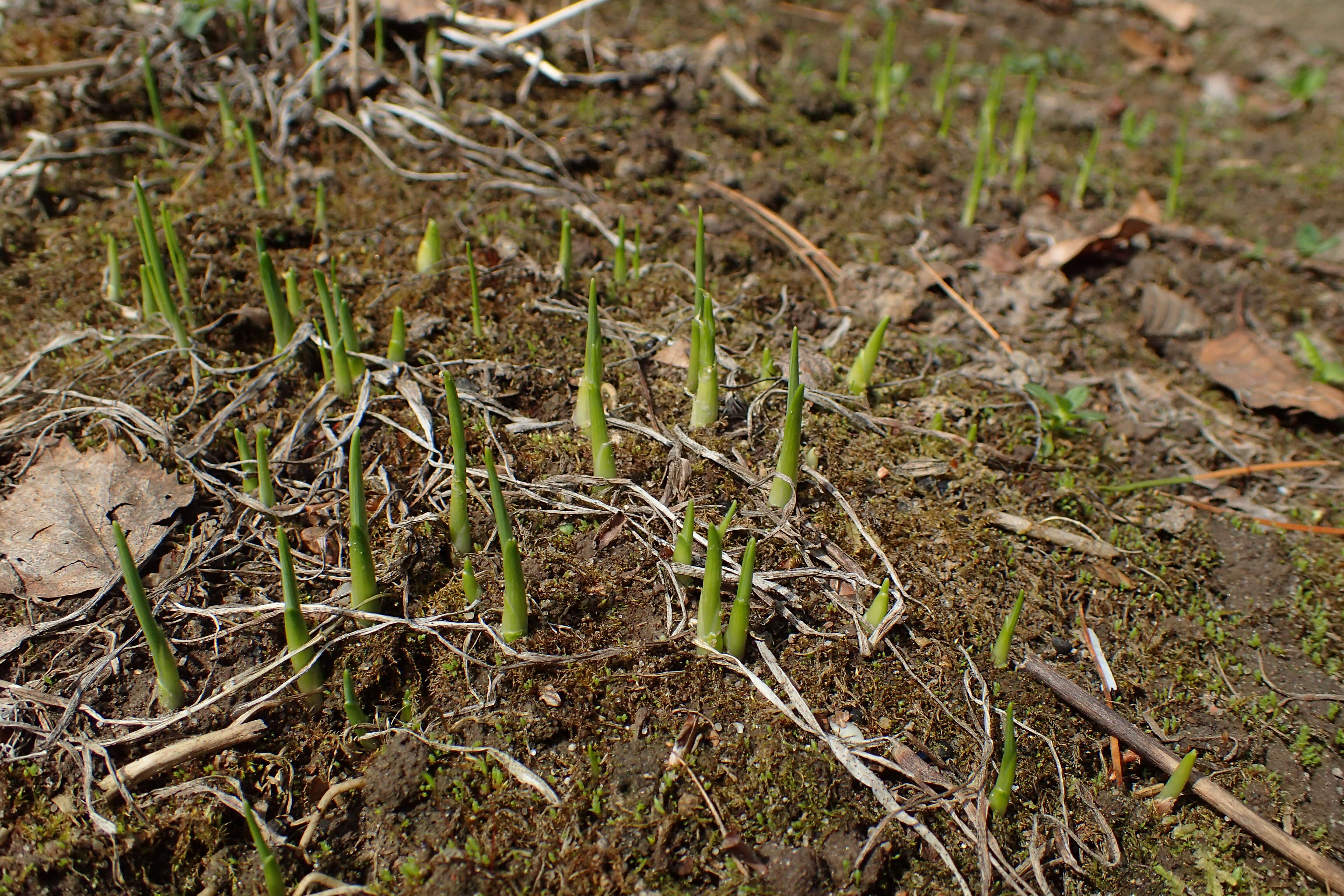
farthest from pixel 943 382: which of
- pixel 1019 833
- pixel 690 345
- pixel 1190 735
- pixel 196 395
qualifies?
pixel 196 395

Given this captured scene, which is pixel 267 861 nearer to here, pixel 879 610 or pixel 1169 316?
pixel 879 610

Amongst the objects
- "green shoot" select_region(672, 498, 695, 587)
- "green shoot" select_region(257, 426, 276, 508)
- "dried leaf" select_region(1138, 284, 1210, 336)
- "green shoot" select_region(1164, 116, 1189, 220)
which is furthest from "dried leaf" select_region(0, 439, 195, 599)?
"green shoot" select_region(1164, 116, 1189, 220)

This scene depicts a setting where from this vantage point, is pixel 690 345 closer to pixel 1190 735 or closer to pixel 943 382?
pixel 943 382

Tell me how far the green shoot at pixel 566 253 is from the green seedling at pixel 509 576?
43.8 inches

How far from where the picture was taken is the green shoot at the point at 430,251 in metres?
2.90

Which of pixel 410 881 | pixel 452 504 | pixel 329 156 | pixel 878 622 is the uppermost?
pixel 329 156

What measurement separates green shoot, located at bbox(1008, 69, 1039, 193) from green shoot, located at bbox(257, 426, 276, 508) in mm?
3074

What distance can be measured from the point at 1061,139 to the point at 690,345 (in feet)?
8.52

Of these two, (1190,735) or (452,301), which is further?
(452,301)

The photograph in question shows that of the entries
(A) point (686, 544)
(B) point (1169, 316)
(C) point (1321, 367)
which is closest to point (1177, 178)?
(B) point (1169, 316)

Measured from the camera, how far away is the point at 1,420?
94.8 inches

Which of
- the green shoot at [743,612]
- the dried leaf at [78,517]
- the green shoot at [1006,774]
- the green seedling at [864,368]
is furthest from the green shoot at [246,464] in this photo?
the green shoot at [1006,774]

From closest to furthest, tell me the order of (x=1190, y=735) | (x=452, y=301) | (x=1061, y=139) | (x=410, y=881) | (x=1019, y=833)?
(x=410, y=881) < (x=1019, y=833) < (x=1190, y=735) < (x=452, y=301) < (x=1061, y=139)

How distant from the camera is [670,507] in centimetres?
234
